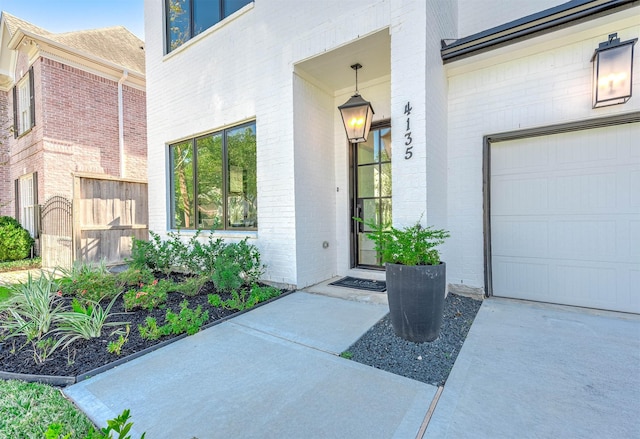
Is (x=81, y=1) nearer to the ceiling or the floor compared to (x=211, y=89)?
nearer to the ceiling

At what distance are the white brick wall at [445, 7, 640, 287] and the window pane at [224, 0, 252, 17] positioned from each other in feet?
11.5

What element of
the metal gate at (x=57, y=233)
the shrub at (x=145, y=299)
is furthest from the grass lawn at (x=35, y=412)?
the metal gate at (x=57, y=233)

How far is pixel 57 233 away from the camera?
6621 millimetres

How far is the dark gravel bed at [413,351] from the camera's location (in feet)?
7.24

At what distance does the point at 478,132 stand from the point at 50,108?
394 inches

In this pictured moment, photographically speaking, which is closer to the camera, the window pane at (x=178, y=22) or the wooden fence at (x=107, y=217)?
the window pane at (x=178, y=22)

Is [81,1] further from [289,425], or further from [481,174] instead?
[289,425]

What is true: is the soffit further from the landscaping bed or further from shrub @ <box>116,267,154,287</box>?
shrub @ <box>116,267,154,287</box>

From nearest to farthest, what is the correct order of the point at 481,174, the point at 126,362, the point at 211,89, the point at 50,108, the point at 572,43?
1. the point at 126,362
2. the point at 572,43
3. the point at 481,174
4. the point at 211,89
5. the point at 50,108

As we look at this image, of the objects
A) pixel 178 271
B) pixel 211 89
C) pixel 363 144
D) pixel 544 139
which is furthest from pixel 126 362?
pixel 544 139

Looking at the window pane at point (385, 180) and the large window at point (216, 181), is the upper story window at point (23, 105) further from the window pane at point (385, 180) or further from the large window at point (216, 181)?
the window pane at point (385, 180)

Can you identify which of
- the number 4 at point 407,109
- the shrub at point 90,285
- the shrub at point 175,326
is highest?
the number 4 at point 407,109

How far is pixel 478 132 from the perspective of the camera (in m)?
3.89

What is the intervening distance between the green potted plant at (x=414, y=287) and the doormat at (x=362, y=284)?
4.70 feet
